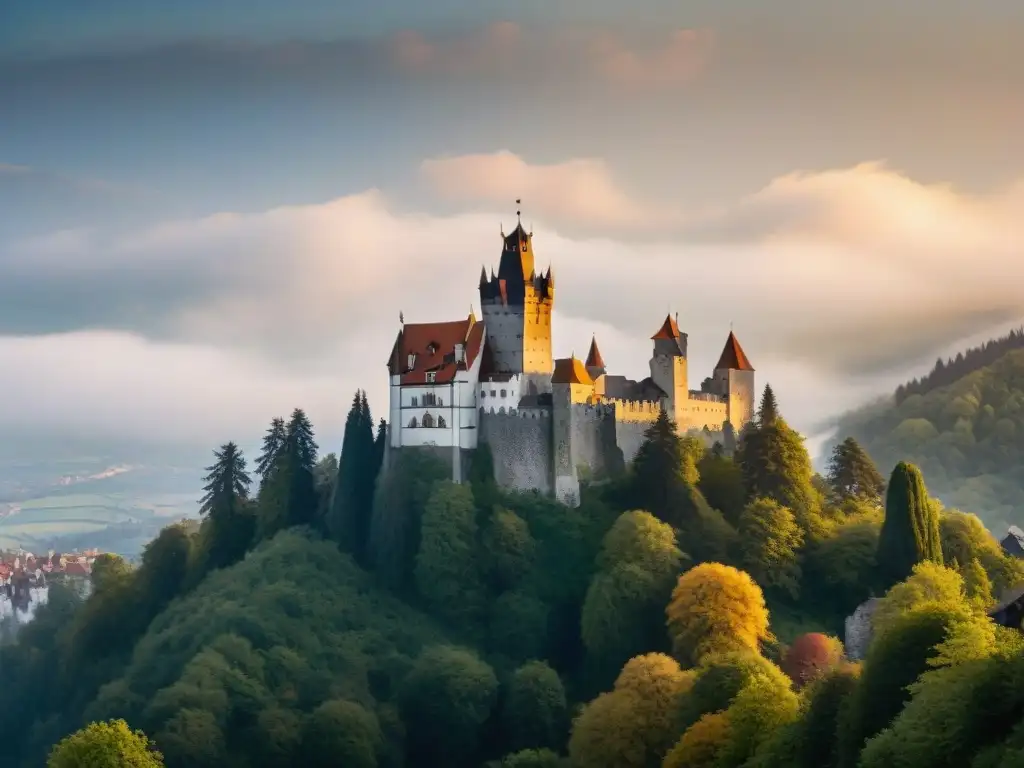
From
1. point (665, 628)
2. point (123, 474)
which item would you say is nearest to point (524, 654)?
point (665, 628)

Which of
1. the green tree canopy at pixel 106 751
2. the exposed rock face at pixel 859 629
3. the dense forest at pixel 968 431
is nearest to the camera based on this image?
the green tree canopy at pixel 106 751

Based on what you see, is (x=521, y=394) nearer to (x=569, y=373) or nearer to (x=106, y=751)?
(x=569, y=373)

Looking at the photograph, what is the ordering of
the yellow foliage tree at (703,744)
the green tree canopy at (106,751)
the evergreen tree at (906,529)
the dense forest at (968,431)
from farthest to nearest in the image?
the dense forest at (968,431) → the evergreen tree at (906,529) → the green tree canopy at (106,751) → the yellow foliage tree at (703,744)

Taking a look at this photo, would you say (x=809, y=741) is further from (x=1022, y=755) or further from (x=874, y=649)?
(x=1022, y=755)

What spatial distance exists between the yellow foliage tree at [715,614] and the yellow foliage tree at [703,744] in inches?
355

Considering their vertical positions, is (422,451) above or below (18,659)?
above

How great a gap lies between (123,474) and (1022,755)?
368ft

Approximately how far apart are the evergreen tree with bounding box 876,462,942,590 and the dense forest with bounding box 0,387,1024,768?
98mm

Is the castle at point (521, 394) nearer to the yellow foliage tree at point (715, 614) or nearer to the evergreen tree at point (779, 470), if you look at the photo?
the evergreen tree at point (779, 470)

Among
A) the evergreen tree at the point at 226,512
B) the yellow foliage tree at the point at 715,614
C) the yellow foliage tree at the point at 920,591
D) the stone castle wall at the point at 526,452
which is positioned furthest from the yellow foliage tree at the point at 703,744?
the evergreen tree at the point at 226,512

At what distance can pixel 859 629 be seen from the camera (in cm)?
6097

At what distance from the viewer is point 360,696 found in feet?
199

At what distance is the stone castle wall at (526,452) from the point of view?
223 feet

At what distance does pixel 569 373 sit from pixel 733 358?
11624 mm
